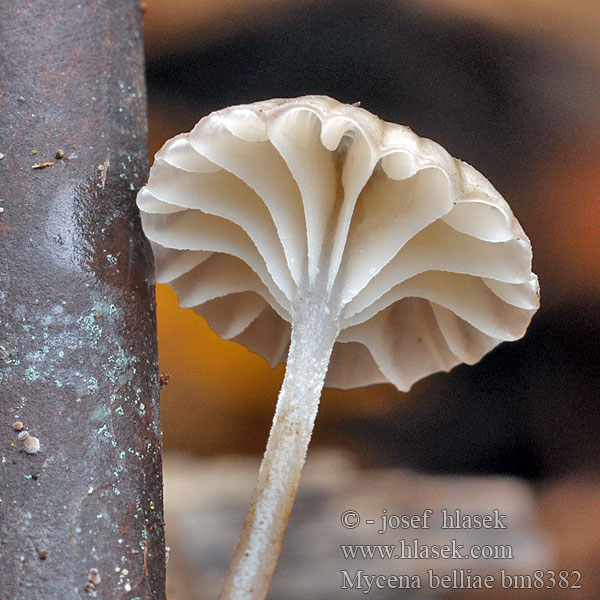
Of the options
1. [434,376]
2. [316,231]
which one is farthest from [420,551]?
[316,231]

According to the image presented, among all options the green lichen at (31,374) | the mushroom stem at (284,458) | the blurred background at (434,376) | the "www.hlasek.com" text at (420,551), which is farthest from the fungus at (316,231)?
the "www.hlasek.com" text at (420,551)

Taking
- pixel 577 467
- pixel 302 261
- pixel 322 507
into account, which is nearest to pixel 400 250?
pixel 302 261

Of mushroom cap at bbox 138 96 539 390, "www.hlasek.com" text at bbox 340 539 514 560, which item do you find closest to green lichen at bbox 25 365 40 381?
mushroom cap at bbox 138 96 539 390

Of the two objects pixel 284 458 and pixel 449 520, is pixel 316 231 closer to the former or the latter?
pixel 284 458

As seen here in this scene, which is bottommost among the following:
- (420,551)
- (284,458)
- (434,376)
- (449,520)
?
(284,458)

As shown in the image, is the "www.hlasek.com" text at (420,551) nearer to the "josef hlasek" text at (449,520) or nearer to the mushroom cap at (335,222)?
the "josef hlasek" text at (449,520)

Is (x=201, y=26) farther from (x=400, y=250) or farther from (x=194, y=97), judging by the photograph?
(x=400, y=250)

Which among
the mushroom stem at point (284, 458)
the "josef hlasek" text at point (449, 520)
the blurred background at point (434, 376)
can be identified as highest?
the blurred background at point (434, 376)
